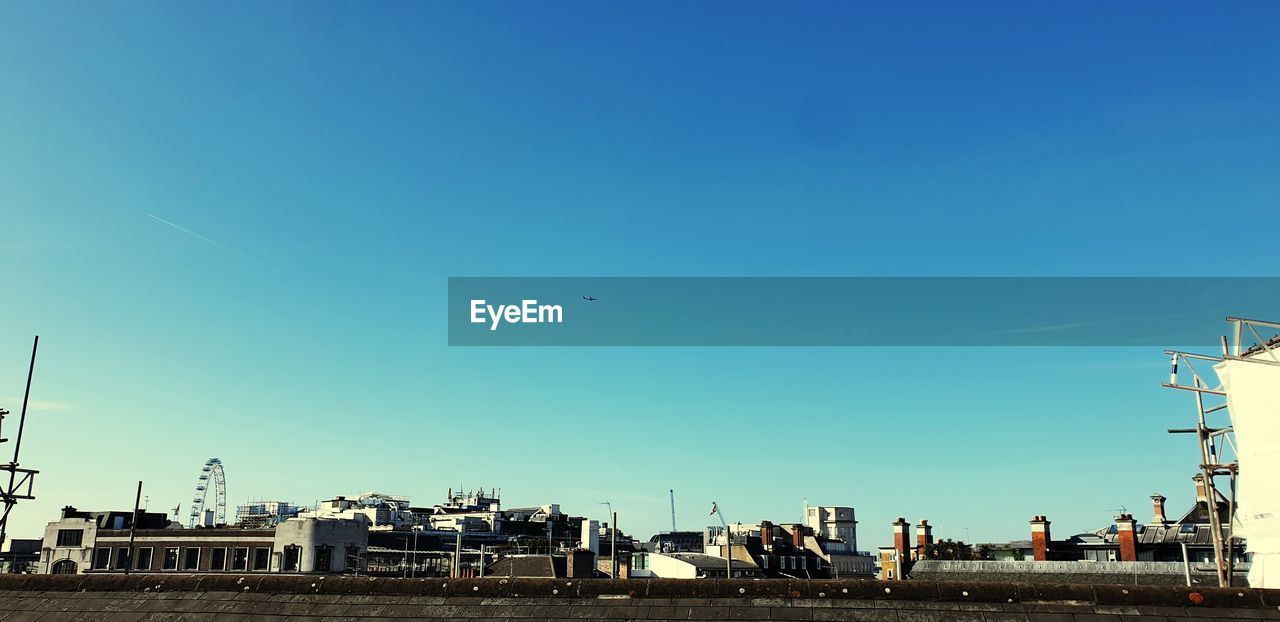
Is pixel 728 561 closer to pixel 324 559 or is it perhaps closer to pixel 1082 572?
pixel 1082 572

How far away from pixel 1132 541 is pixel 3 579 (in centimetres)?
6620

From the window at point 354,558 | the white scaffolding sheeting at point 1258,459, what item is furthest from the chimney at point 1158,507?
the window at point 354,558

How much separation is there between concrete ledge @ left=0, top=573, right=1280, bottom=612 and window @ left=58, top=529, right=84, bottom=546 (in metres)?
97.8

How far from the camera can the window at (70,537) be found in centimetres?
10331

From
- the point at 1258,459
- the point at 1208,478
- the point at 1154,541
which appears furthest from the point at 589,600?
the point at 1154,541

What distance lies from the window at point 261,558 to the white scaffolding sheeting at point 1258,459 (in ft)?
303

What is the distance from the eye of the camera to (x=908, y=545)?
263ft

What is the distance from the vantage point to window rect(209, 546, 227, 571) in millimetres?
97600

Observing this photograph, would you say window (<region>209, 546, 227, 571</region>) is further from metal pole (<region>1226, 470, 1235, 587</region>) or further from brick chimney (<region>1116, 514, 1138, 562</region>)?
metal pole (<region>1226, 470, 1235, 587</region>)

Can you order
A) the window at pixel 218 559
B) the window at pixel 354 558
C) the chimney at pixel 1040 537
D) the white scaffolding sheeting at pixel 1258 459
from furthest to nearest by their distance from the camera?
the window at pixel 354 558 → the window at pixel 218 559 → the chimney at pixel 1040 537 → the white scaffolding sheeting at pixel 1258 459

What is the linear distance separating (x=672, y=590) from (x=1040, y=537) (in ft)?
200

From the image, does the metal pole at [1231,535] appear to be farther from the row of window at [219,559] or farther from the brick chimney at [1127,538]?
the row of window at [219,559]

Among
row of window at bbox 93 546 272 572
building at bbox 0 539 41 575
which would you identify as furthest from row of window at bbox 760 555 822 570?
building at bbox 0 539 41 575

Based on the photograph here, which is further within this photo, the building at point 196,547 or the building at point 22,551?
the building at point 22,551
